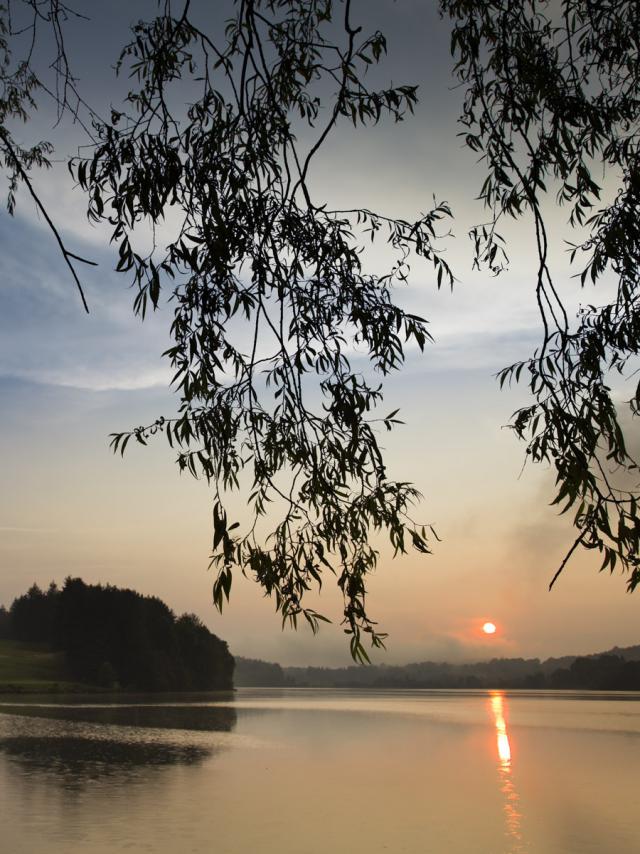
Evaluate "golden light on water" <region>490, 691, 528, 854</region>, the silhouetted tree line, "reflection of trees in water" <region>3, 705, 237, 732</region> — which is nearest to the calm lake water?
"golden light on water" <region>490, 691, 528, 854</region>

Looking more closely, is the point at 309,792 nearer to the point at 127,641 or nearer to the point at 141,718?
the point at 141,718

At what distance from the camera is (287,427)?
4.41 meters

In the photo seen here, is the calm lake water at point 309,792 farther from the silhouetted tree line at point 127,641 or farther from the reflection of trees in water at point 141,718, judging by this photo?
the silhouetted tree line at point 127,641

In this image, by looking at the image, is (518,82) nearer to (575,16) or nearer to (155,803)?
(575,16)

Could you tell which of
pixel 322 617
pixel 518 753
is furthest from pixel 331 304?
pixel 518 753

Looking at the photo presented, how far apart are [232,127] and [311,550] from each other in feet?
7.69

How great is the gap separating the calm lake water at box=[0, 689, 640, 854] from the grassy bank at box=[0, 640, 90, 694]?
34306mm

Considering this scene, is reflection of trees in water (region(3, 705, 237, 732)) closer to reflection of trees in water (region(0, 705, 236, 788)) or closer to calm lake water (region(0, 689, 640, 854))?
reflection of trees in water (region(0, 705, 236, 788))

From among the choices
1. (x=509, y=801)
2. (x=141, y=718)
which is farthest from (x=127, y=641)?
(x=509, y=801)

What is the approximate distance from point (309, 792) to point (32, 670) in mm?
62586

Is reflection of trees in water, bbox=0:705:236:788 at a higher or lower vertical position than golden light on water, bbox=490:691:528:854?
higher

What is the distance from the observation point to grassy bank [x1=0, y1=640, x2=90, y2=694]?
62938 millimetres

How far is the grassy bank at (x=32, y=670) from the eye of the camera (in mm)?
62938

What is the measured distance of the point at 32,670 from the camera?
73.2 m
